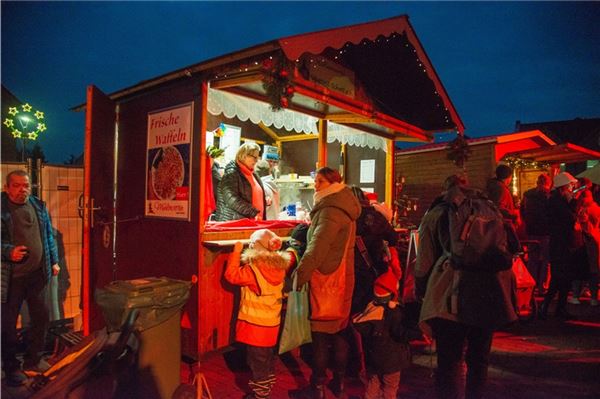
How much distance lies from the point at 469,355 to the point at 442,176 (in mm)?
8936

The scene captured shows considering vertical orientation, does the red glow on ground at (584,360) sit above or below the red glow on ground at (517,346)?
above

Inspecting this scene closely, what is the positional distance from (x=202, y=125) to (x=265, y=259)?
5.27 feet

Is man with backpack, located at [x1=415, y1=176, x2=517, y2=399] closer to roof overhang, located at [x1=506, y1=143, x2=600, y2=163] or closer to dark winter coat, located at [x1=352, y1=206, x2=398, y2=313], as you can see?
dark winter coat, located at [x1=352, y1=206, x2=398, y2=313]

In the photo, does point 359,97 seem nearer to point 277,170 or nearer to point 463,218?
point 277,170

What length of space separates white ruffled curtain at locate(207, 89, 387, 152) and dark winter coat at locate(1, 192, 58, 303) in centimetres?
238

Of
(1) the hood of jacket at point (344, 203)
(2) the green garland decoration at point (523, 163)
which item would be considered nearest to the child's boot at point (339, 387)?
(1) the hood of jacket at point (344, 203)

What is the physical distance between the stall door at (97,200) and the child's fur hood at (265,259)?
235 cm

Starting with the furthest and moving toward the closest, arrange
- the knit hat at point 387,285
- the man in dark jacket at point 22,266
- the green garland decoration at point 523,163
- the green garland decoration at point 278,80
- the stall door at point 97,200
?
the green garland decoration at point 523,163 → the stall door at point 97,200 → the man in dark jacket at point 22,266 → the green garland decoration at point 278,80 → the knit hat at point 387,285

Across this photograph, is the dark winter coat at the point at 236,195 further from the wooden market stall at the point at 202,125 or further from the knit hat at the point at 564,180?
the knit hat at the point at 564,180

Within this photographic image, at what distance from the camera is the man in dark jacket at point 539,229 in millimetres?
7895

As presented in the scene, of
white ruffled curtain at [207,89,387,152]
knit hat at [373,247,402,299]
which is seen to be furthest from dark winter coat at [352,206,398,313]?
white ruffled curtain at [207,89,387,152]

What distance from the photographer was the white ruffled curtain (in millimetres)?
5016

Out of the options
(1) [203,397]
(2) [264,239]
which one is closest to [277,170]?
(2) [264,239]

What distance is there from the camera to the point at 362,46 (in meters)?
5.80
